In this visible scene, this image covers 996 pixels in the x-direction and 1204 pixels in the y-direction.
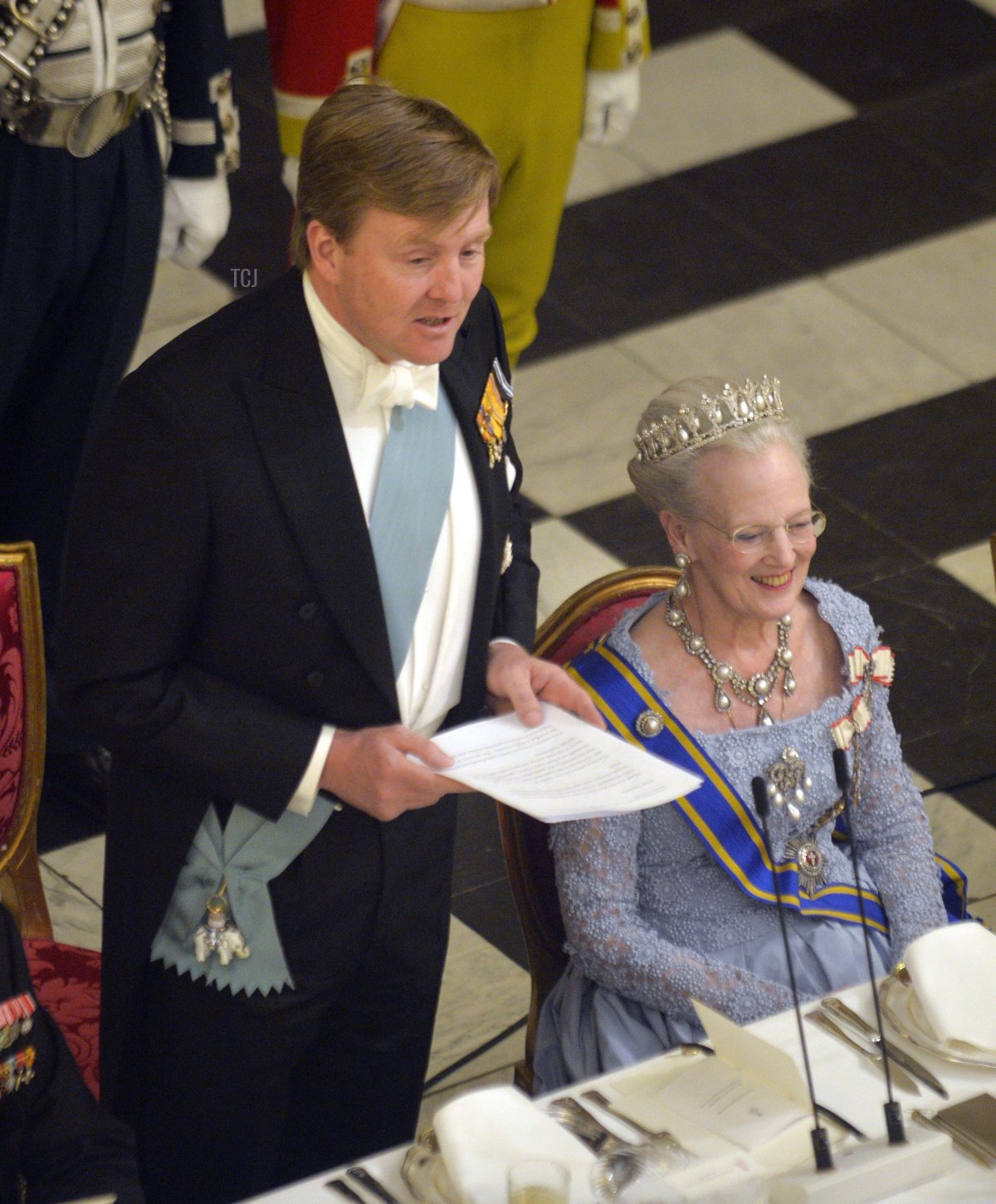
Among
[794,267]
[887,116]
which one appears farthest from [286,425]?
[887,116]

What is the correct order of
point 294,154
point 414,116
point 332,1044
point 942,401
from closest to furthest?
point 414,116, point 332,1044, point 294,154, point 942,401

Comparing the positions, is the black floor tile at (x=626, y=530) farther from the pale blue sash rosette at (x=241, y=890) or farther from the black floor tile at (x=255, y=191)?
the pale blue sash rosette at (x=241, y=890)

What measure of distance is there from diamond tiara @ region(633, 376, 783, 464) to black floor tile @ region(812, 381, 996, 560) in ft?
5.55

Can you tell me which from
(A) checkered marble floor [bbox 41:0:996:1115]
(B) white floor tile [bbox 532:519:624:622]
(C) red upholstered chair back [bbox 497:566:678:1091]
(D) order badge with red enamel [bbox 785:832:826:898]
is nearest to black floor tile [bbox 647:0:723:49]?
(A) checkered marble floor [bbox 41:0:996:1115]

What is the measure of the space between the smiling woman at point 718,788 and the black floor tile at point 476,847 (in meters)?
0.88

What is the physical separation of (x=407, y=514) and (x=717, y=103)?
12.5 ft

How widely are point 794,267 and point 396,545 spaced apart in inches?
124

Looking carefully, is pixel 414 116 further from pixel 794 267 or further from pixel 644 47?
pixel 794 267

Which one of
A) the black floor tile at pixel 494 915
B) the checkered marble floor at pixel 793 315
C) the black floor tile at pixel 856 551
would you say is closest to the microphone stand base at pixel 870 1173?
the checkered marble floor at pixel 793 315

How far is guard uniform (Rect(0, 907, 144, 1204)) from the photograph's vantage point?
87.2 inches

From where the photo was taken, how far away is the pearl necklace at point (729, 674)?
272 cm

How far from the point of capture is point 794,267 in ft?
17.2

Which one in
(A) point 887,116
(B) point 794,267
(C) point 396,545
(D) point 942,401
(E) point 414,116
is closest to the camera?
(E) point 414,116

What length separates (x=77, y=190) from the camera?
10.7ft
